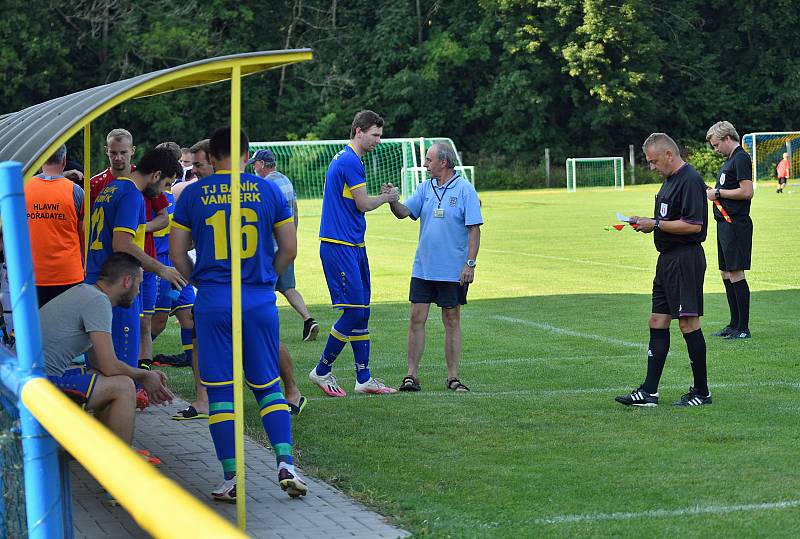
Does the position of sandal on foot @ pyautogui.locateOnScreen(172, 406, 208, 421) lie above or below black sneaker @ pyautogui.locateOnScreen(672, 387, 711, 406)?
above

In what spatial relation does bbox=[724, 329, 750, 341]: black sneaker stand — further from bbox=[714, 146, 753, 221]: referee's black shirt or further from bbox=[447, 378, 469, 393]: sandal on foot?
bbox=[447, 378, 469, 393]: sandal on foot

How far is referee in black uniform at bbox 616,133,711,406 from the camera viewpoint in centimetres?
807


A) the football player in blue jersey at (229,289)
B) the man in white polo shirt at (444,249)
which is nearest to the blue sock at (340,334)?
the man in white polo shirt at (444,249)

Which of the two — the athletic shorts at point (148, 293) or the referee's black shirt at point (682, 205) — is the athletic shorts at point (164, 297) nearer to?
the athletic shorts at point (148, 293)

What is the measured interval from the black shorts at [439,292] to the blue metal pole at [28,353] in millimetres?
6086

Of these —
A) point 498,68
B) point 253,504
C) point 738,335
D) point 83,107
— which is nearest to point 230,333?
point 253,504

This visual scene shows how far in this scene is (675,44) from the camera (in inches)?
2574

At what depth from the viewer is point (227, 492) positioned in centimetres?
593

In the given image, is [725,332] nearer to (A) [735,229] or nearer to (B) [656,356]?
(A) [735,229]

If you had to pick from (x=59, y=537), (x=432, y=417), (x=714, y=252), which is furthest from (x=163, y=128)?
(x=59, y=537)

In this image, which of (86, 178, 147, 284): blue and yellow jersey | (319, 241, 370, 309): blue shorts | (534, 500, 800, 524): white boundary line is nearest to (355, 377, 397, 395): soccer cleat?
(319, 241, 370, 309): blue shorts

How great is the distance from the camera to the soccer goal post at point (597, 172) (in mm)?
58094

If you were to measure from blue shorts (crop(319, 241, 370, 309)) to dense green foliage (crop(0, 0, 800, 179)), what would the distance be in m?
49.5

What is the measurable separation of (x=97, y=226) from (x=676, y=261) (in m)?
3.96
